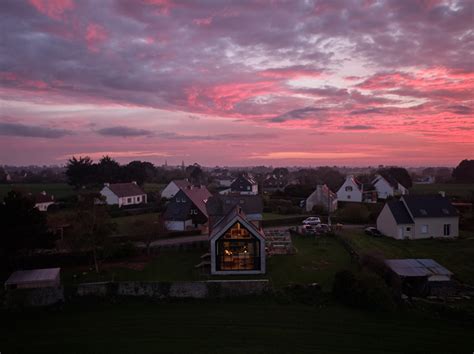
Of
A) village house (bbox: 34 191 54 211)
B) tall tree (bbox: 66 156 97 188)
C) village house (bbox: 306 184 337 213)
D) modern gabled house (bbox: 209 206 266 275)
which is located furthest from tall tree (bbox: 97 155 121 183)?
modern gabled house (bbox: 209 206 266 275)

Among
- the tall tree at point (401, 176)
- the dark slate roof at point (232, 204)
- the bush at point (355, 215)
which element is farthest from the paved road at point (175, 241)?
the tall tree at point (401, 176)

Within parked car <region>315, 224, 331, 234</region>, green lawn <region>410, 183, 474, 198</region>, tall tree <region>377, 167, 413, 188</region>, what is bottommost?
parked car <region>315, 224, 331, 234</region>

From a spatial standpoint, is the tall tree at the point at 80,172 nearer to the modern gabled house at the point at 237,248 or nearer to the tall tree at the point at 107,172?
the tall tree at the point at 107,172

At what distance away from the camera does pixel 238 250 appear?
2803 centimetres

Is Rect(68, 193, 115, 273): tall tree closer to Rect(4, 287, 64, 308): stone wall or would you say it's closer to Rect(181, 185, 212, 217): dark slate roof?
Rect(4, 287, 64, 308): stone wall

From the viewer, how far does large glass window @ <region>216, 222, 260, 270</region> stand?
27938mm

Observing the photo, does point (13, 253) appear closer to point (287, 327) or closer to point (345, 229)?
point (287, 327)

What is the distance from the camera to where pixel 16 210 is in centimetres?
2620

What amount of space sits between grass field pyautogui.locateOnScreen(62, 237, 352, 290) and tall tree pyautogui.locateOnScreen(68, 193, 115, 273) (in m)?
2.06

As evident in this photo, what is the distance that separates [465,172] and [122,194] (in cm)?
8300

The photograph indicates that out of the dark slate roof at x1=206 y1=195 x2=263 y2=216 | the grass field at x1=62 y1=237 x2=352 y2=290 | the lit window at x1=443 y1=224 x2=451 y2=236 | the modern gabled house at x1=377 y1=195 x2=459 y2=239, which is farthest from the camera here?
the lit window at x1=443 y1=224 x2=451 y2=236

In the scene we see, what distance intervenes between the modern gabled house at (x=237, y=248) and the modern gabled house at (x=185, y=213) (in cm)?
1756

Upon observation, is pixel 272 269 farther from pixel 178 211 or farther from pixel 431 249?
pixel 178 211

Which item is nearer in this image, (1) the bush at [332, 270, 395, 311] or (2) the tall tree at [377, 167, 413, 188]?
(1) the bush at [332, 270, 395, 311]
